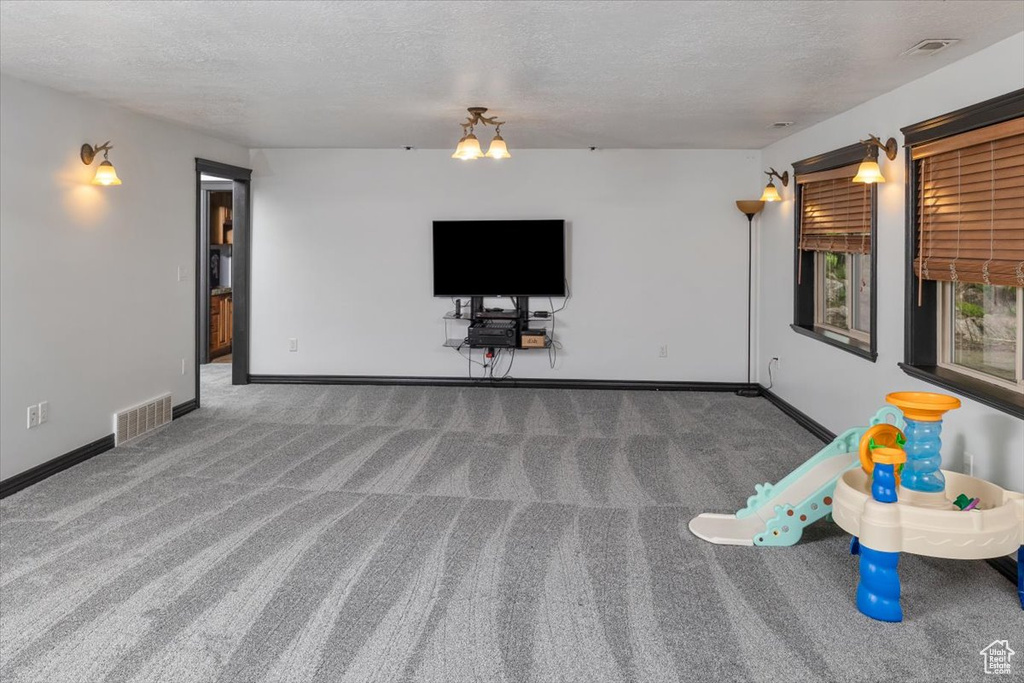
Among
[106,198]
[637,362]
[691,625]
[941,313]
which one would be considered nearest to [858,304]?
[941,313]

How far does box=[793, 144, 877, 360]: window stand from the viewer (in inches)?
192

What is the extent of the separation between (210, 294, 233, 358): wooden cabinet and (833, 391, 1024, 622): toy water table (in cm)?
791

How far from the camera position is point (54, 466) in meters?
4.52

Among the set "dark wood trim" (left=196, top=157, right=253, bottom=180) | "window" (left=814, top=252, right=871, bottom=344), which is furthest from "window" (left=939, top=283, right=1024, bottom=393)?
"dark wood trim" (left=196, top=157, right=253, bottom=180)

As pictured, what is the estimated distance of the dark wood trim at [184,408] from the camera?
5988mm

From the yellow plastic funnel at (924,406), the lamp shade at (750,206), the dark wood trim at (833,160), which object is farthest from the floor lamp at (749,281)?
the yellow plastic funnel at (924,406)

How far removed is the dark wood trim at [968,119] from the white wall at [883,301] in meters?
0.06

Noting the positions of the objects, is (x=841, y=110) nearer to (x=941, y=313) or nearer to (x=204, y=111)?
(x=941, y=313)

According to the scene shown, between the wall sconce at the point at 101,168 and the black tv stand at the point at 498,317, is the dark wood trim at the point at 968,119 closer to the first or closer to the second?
the black tv stand at the point at 498,317

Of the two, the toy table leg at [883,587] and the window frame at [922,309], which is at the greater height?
the window frame at [922,309]

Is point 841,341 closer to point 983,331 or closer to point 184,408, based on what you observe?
point 983,331

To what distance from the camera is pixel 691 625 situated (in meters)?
2.71

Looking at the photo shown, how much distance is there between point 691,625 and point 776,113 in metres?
3.76

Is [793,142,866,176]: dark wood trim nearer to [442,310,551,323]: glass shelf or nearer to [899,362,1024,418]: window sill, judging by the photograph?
[899,362,1024,418]: window sill
